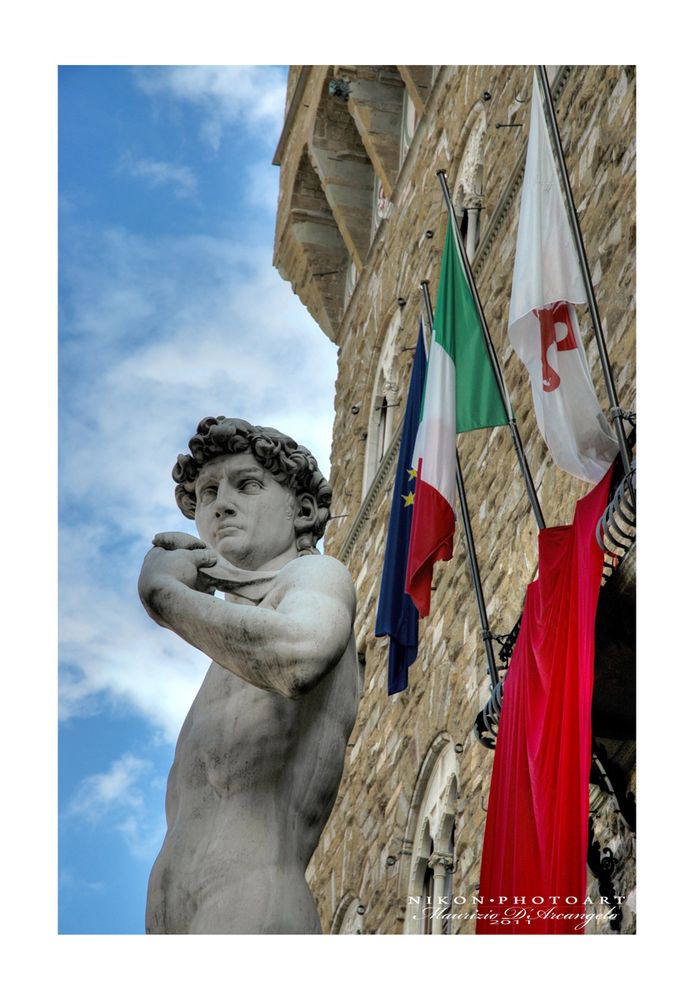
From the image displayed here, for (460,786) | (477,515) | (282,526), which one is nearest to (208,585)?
(282,526)

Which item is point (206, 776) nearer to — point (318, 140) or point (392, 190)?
point (392, 190)

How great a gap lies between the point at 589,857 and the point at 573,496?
1.85m

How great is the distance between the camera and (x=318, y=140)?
16.5 m

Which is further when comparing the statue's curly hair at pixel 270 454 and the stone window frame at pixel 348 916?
the stone window frame at pixel 348 916

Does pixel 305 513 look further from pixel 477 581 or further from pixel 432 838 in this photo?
pixel 432 838

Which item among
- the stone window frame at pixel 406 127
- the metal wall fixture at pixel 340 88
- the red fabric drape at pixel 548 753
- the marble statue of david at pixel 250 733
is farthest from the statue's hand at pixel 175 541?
the metal wall fixture at pixel 340 88

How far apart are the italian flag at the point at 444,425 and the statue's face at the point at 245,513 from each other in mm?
3259

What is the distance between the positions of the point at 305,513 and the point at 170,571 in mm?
535

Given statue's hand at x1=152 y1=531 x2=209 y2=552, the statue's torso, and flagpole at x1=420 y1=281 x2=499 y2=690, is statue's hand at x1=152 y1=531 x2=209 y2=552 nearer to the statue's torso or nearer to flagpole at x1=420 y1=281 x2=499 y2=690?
the statue's torso

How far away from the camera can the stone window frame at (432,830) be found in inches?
388

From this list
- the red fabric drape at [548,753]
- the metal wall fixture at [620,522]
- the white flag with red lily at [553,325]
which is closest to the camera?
the red fabric drape at [548,753]

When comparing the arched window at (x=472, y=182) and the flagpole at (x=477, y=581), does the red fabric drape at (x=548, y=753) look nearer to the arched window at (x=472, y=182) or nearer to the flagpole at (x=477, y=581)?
the flagpole at (x=477, y=581)

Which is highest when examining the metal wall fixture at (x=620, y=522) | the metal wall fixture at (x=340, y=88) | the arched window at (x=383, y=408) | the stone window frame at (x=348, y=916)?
the metal wall fixture at (x=340, y=88)

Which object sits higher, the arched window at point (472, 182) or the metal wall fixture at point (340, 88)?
the metal wall fixture at point (340, 88)
